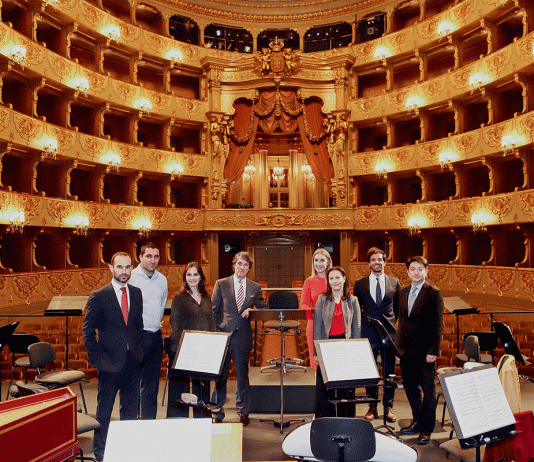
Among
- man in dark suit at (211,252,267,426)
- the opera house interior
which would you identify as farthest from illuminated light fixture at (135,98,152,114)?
man in dark suit at (211,252,267,426)

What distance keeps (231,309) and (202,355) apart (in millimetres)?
1252

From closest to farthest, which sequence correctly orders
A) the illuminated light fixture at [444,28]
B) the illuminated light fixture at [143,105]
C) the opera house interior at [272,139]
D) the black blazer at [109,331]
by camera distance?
1. the black blazer at [109,331]
2. the opera house interior at [272,139]
3. the illuminated light fixture at [444,28]
4. the illuminated light fixture at [143,105]

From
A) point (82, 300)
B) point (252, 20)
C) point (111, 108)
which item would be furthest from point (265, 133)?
point (82, 300)

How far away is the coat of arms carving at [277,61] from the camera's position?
59.8 ft

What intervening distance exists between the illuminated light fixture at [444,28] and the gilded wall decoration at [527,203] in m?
6.39

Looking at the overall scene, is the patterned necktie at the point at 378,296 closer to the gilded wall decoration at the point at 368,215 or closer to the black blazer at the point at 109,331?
the black blazer at the point at 109,331

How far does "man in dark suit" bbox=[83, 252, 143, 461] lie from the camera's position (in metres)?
3.87

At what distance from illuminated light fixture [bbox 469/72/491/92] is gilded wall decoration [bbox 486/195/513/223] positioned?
3.55m

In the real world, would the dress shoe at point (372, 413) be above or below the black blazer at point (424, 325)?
below

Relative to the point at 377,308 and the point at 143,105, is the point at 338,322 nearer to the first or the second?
the point at 377,308

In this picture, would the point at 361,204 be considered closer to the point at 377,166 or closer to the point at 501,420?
the point at 377,166

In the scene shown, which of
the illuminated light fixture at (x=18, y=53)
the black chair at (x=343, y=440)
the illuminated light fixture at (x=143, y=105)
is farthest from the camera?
the illuminated light fixture at (x=143, y=105)

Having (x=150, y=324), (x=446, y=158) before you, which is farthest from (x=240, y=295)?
(x=446, y=158)

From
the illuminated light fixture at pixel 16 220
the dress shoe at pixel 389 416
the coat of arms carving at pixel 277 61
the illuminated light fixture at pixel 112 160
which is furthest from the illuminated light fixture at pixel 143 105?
the dress shoe at pixel 389 416
